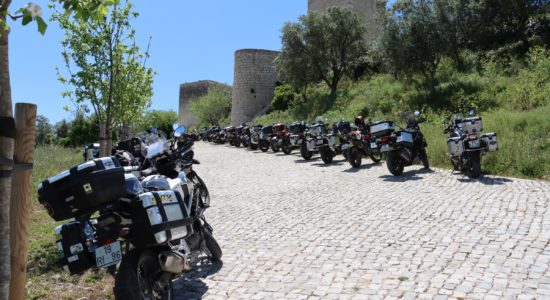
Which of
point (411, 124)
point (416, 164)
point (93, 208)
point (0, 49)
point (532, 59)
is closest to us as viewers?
point (0, 49)

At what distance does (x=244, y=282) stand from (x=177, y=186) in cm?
98

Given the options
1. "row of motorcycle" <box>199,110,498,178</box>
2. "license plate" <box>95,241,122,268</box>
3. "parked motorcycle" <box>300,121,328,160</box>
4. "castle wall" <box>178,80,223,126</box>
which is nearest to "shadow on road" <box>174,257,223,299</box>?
"license plate" <box>95,241,122,268</box>

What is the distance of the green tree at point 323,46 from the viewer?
2914 cm

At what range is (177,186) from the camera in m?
3.90

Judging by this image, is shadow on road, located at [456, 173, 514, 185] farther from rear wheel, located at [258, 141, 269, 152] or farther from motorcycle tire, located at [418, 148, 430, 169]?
rear wheel, located at [258, 141, 269, 152]

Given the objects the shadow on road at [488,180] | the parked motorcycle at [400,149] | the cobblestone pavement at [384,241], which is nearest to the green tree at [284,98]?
the parked motorcycle at [400,149]

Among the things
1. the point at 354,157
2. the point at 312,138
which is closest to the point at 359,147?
the point at 354,157

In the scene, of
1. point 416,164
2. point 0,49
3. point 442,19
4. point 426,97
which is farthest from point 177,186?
point 442,19

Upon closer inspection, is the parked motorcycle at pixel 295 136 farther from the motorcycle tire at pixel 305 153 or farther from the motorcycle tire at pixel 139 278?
the motorcycle tire at pixel 139 278

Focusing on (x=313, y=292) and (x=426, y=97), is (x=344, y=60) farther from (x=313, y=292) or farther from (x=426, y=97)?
(x=313, y=292)

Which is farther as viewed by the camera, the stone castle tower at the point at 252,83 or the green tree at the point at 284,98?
the stone castle tower at the point at 252,83

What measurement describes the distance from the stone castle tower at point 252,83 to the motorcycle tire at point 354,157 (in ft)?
102

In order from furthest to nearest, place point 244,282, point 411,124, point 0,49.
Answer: point 411,124 → point 244,282 → point 0,49

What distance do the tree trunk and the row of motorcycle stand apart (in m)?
3.96
